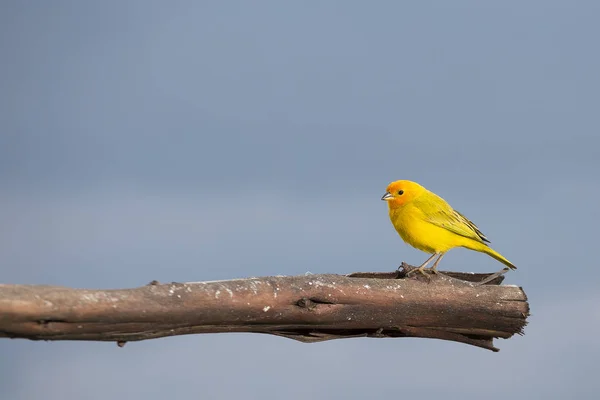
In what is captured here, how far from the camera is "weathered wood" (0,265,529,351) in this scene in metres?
5.21

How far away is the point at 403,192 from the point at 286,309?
1600 mm

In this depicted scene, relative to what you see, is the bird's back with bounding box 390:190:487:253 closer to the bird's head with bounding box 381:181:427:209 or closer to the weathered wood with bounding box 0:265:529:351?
the bird's head with bounding box 381:181:427:209

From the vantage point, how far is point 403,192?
7105 millimetres

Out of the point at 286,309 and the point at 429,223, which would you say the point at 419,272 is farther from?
the point at 286,309

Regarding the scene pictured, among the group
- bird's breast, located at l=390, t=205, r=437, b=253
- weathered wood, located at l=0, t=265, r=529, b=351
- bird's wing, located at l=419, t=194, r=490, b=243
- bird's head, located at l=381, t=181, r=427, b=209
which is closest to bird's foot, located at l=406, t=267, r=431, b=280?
weathered wood, located at l=0, t=265, r=529, b=351


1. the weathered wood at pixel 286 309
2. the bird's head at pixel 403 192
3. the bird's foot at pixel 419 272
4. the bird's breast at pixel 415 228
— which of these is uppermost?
the bird's head at pixel 403 192

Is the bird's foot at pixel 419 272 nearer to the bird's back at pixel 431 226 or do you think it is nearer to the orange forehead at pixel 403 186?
the bird's back at pixel 431 226

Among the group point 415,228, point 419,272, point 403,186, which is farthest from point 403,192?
point 419,272

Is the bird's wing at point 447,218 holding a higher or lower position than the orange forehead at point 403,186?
lower

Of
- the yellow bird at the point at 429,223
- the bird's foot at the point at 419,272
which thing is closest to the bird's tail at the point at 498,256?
the yellow bird at the point at 429,223

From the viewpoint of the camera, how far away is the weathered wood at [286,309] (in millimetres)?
5215

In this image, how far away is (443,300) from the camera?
6582 millimetres

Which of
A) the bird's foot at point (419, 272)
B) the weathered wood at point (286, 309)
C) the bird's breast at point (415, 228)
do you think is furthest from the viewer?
the bird's breast at point (415, 228)

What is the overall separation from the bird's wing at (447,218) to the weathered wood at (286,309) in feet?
1.09
